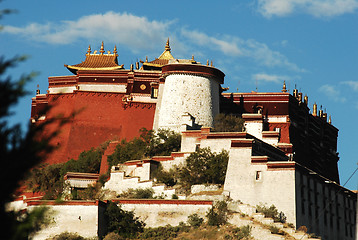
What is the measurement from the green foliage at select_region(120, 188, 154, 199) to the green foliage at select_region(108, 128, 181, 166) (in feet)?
13.7

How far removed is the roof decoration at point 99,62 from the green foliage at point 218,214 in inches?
924

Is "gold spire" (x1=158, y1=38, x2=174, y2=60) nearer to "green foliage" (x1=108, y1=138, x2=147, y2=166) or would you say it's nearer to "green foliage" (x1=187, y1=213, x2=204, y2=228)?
"green foliage" (x1=108, y1=138, x2=147, y2=166)

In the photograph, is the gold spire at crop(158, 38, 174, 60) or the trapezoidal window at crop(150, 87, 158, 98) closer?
the trapezoidal window at crop(150, 87, 158, 98)

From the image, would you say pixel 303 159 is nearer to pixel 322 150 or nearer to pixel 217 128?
pixel 322 150

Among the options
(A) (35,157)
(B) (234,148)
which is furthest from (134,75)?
(A) (35,157)

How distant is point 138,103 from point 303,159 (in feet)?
45.4

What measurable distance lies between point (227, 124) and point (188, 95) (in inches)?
139

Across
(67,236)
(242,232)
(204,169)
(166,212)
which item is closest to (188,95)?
(204,169)

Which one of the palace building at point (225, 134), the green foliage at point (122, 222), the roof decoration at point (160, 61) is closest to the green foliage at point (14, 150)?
the palace building at point (225, 134)

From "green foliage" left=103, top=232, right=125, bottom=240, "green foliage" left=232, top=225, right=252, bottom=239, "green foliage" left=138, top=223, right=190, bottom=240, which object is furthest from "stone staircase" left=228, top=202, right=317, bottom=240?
"green foliage" left=103, top=232, right=125, bottom=240

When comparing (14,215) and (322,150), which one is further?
(322,150)

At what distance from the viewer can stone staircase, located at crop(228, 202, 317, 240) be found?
138 feet

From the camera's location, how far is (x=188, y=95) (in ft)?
177

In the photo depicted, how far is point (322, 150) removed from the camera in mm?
67625
